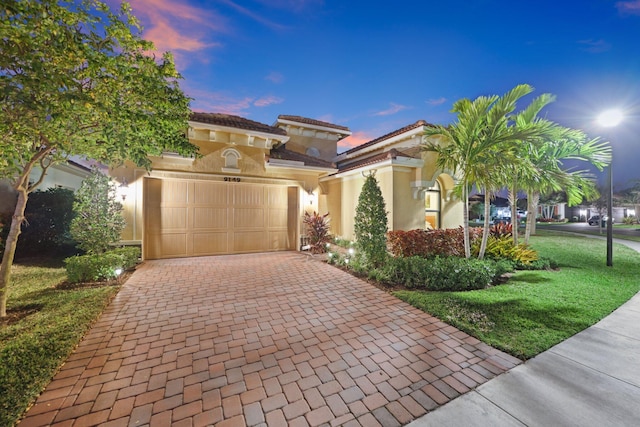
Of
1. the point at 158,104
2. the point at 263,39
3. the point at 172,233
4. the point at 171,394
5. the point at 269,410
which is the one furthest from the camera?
the point at 263,39

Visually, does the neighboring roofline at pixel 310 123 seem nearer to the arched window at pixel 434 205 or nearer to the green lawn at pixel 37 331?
the arched window at pixel 434 205

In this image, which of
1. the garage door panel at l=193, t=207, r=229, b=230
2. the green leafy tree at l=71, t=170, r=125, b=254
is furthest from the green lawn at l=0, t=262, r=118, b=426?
the garage door panel at l=193, t=207, r=229, b=230

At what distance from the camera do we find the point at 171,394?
2.61 m

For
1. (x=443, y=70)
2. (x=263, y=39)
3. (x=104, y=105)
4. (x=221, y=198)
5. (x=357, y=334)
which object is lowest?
(x=357, y=334)

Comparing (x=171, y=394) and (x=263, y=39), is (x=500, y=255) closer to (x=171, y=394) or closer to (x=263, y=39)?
(x=171, y=394)

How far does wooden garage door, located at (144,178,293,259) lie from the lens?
359 inches

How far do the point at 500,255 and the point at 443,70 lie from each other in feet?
62.7

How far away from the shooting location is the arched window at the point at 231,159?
966 cm

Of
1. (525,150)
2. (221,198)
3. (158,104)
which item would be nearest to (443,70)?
(525,150)

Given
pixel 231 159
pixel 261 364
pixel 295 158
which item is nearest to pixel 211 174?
pixel 231 159

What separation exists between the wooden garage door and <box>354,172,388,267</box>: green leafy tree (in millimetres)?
4513

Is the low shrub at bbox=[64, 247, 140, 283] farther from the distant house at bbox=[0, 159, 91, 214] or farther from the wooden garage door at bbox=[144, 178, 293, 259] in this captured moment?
the distant house at bbox=[0, 159, 91, 214]

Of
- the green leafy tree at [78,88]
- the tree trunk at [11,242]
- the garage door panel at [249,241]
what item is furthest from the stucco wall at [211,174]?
the green leafy tree at [78,88]

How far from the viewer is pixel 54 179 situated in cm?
1173
